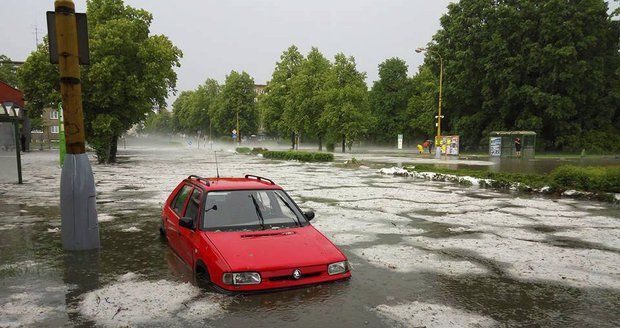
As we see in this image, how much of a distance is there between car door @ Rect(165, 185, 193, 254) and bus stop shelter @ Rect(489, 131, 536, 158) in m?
36.7

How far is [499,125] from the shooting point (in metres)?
48.6

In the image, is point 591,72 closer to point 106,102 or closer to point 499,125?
point 499,125

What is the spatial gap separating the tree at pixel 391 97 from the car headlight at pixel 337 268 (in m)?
67.9

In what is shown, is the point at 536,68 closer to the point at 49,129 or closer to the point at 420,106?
the point at 420,106

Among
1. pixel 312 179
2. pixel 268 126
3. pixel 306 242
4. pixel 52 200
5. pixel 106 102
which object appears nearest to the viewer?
pixel 306 242

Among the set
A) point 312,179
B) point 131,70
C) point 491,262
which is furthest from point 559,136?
point 491,262

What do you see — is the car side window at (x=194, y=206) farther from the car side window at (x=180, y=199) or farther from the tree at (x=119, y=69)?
the tree at (x=119, y=69)

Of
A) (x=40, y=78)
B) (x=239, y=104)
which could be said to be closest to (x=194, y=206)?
(x=40, y=78)

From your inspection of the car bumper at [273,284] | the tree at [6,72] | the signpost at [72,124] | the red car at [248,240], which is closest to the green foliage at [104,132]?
the signpost at [72,124]

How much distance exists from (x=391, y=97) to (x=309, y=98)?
70.5 ft

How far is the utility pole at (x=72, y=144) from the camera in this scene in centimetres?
735

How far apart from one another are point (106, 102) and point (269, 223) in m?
27.8

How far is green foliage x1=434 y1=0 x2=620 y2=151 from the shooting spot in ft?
143

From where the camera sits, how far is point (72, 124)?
24.3 feet
